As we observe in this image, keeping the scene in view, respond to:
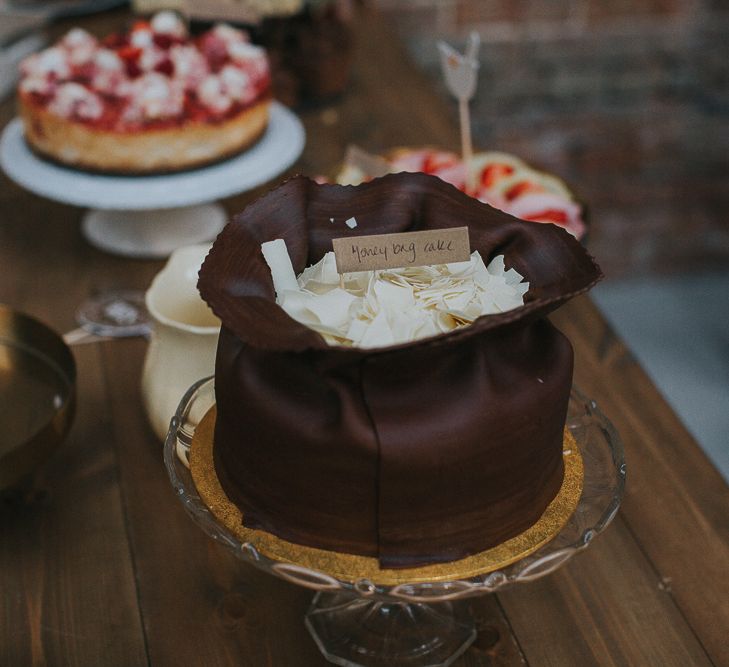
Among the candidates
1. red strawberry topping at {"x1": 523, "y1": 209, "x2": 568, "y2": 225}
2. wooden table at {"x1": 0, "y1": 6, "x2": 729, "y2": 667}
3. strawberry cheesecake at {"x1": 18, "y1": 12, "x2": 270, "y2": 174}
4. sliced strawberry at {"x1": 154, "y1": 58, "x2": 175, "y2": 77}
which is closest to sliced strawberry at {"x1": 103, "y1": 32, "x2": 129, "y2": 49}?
strawberry cheesecake at {"x1": 18, "y1": 12, "x2": 270, "y2": 174}

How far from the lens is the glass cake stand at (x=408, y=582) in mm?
667

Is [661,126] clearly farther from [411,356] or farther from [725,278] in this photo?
[411,356]

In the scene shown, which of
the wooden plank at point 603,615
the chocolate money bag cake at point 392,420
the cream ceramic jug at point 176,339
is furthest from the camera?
the cream ceramic jug at point 176,339

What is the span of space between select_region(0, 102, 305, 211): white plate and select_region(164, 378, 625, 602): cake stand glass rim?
523mm

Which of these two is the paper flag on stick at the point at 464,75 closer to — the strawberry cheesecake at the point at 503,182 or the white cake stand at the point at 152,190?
the strawberry cheesecake at the point at 503,182

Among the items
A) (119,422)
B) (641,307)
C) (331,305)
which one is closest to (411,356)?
(331,305)

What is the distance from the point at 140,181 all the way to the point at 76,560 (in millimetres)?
624

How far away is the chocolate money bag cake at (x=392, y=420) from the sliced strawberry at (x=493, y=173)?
0.58 m

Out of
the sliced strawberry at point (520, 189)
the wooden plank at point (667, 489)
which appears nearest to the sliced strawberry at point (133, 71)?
the sliced strawberry at point (520, 189)

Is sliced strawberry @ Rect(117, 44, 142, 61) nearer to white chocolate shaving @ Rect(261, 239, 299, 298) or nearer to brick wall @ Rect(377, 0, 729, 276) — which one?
white chocolate shaving @ Rect(261, 239, 299, 298)

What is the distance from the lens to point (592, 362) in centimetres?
118

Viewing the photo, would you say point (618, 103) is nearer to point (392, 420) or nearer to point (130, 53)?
point (130, 53)

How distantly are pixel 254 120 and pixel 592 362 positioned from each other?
0.63 metres

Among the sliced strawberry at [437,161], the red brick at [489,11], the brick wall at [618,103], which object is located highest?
the sliced strawberry at [437,161]
